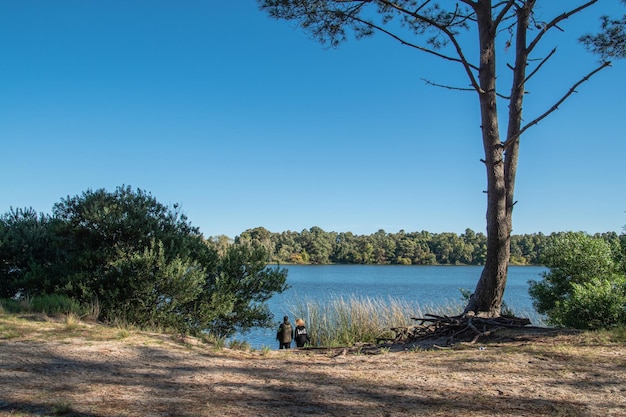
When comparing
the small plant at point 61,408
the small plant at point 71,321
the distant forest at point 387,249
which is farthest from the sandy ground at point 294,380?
the distant forest at point 387,249

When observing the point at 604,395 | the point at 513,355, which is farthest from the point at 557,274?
the point at 604,395

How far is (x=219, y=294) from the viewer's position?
10031 mm

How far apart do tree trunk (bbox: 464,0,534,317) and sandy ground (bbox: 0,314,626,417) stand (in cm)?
258

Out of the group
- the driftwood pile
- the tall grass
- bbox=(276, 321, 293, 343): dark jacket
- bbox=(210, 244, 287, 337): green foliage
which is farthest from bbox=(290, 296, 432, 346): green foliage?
the driftwood pile

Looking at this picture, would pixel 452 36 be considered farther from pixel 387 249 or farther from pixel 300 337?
pixel 387 249

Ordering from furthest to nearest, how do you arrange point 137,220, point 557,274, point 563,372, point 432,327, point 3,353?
point 557,274 → point 137,220 → point 432,327 → point 3,353 → point 563,372

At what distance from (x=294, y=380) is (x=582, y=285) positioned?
8980mm

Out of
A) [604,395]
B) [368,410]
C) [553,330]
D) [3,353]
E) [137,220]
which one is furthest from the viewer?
[137,220]

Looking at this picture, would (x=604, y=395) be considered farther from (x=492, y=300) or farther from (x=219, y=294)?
(x=219, y=294)

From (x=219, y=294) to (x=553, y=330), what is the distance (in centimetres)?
613

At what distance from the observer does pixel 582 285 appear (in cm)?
1130

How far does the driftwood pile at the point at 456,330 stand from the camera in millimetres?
8273

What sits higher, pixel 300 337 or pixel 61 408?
pixel 61 408

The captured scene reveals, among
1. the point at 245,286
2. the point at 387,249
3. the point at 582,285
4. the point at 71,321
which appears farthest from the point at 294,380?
the point at 387,249
